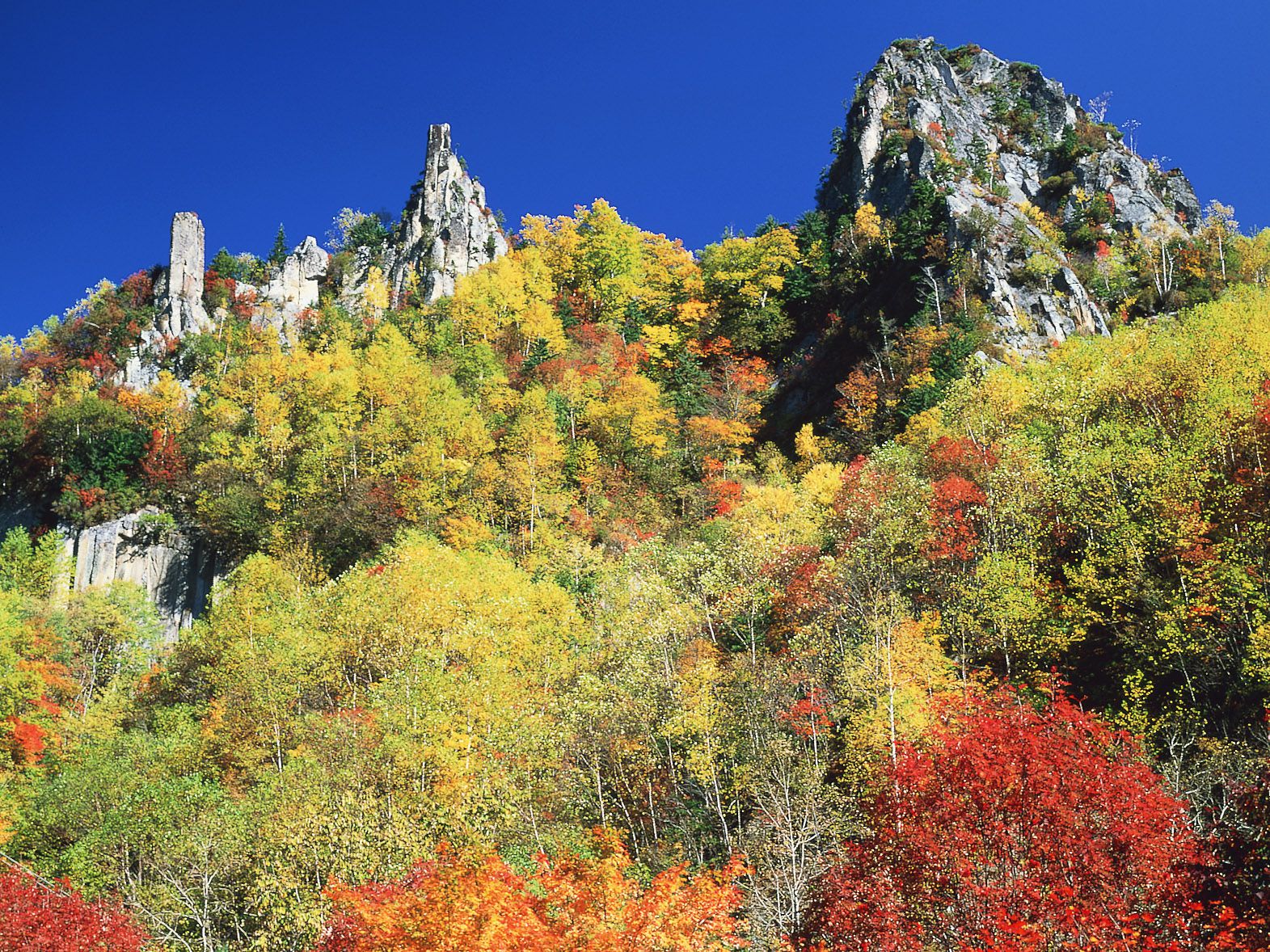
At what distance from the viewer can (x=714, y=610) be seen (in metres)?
29.4

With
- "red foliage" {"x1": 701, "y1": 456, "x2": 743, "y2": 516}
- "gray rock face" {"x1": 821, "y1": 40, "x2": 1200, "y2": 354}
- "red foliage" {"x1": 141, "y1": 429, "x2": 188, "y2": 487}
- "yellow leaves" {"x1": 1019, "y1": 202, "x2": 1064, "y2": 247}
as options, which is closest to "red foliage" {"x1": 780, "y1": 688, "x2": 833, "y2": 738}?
"red foliage" {"x1": 701, "y1": 456, "x2": 743, "y2": 516}

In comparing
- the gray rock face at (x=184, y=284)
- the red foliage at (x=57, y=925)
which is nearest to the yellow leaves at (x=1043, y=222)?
the red foliage at (x=57, y=925)

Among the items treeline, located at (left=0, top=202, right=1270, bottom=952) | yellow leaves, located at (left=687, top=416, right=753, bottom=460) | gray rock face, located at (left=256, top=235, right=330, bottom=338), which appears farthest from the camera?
gray rock face, located at (left=256, top=235, right=330, bottom=338)

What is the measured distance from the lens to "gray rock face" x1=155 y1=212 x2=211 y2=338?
237 feet

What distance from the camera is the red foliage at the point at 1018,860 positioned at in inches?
521

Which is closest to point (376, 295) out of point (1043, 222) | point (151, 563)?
point (151, 563)

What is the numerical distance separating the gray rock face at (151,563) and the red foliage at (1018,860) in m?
43.2

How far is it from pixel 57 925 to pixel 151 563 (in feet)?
120

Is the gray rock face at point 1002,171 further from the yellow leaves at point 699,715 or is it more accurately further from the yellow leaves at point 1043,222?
the yellow leaves at point 699,715

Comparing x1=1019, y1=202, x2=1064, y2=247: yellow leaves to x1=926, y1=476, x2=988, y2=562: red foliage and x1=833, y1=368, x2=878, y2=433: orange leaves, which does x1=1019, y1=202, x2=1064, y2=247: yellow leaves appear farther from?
x1=926, y1=476, x2=988, y2=562: red foliage

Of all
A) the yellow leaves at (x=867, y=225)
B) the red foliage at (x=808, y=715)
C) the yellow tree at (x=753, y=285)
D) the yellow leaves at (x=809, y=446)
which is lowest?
the red foliage at (x=808, y=715)

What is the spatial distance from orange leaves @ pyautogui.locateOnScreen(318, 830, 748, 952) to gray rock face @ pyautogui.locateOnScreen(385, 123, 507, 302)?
62.7m

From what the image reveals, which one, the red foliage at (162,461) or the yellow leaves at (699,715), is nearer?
the yellow leaves at (699,715)

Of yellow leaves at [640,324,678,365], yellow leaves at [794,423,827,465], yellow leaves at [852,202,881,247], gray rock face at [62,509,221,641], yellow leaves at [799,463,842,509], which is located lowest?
gray rock face at [62,509,221,641]
